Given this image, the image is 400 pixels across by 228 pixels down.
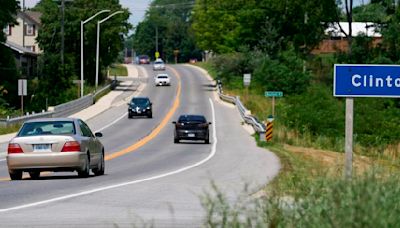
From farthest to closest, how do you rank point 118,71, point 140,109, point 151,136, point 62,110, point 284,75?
point 118,71 < point 284,75 < point 140,109 < point 62,110 < point 151,136

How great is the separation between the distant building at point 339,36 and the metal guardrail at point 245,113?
10.7 metres

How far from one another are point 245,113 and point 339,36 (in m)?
46.2

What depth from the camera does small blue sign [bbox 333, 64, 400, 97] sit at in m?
14.0

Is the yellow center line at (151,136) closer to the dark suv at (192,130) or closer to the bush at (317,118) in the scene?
the dark suv at (192,130)

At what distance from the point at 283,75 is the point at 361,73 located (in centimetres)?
6964

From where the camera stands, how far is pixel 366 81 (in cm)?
1410

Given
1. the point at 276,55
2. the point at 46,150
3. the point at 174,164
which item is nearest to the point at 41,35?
the point at 276,55

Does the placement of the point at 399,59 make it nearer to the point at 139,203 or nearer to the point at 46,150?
the point at 46,150

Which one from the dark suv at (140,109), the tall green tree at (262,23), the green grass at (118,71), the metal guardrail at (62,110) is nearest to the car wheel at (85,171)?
the metal guardrail at (62,110)

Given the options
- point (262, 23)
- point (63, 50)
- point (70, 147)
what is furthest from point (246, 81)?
point (70, 147)

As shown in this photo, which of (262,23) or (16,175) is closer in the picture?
(16,175)

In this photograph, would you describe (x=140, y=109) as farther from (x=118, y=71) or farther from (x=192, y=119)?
(x=118, y=71)

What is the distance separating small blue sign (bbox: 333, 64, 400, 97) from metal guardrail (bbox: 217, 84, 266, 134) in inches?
1280

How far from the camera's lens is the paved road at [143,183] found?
48.0 feet
